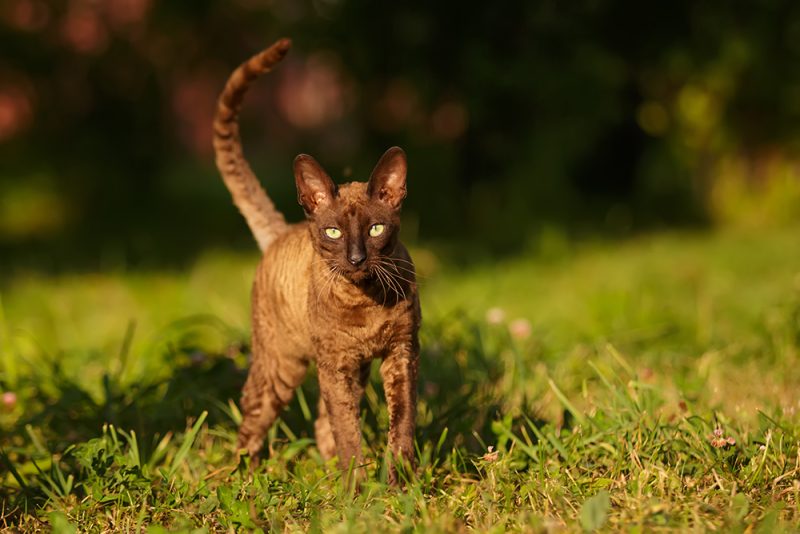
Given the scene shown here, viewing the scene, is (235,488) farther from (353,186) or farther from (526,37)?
(526,37)

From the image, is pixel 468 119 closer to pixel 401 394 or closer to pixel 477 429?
pixel 477 429

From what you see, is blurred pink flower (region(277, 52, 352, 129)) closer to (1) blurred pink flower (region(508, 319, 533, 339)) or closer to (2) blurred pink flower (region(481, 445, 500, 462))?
→ (1) blurred pink flower (region(508, 319, 533, 339))

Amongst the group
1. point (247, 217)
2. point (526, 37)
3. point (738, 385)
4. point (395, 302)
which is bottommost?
point (738, 385)

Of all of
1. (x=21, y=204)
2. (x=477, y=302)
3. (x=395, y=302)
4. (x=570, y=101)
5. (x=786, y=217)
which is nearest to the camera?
(x=395, y=302)

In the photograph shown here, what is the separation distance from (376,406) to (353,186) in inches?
43.0

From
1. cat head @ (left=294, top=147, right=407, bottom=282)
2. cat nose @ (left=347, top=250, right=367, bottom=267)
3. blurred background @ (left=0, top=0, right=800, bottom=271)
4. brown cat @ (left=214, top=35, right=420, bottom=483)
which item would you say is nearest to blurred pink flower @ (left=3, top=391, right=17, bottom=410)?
brown cat @ (left=214, top=35, right=420, bottom=483)

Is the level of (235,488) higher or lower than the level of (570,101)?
lower

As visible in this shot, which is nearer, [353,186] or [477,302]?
[353,186]

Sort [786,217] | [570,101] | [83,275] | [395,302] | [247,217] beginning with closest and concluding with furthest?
1. [395,302]
2. [247,217]
3. [83,275]
4. [570,101]
5. [786,217]

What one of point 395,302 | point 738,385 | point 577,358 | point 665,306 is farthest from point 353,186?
point 665,306

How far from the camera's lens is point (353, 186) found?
2.73 metres

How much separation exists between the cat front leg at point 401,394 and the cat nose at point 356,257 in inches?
13.4

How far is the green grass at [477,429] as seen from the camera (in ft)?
8.53

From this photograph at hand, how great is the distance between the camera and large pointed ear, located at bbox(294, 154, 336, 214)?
2688 mm
